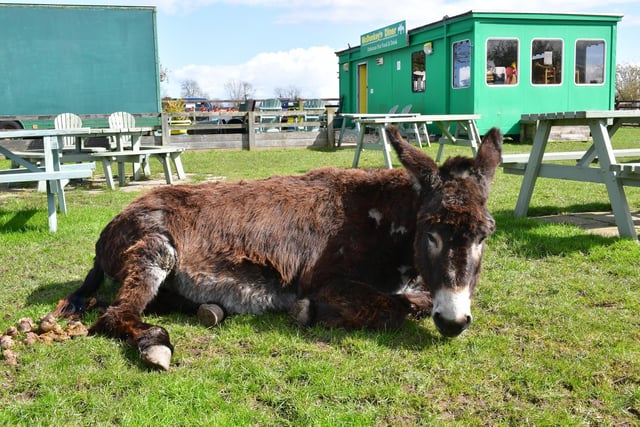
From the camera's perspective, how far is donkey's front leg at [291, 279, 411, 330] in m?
3.43

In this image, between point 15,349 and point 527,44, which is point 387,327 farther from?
point 527,44

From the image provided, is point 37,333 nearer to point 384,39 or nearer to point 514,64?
point 514,64

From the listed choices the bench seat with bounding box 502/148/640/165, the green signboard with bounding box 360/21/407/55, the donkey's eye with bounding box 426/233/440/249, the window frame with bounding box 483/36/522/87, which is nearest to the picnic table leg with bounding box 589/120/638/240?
the bench seat with bounding box 502/148/640/165

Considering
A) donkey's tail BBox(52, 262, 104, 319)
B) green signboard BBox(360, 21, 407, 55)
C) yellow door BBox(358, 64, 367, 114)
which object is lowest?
donkey's tail BBox(52, 262, 104, 319)

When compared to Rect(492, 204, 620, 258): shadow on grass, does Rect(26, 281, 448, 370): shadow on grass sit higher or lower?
lower

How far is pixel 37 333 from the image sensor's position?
3.43 metres

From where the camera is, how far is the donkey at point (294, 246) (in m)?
3.45

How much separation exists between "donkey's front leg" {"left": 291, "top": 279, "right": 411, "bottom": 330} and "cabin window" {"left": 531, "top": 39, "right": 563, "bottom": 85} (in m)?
16.4

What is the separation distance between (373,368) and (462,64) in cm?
1633

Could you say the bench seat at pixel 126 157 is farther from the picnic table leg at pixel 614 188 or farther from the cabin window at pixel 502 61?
the cabin window at pixel 502 61

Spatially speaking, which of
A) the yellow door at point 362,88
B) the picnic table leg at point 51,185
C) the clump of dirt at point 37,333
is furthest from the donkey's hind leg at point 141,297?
the yellow door at point 362,88

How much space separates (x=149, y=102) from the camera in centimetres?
1762

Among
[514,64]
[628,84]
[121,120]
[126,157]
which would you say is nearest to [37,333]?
[126,157]

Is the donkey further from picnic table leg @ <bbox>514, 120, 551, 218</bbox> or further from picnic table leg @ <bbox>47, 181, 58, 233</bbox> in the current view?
picnic table leg @ <bbox>514, 120, 551, 218</bbox>
